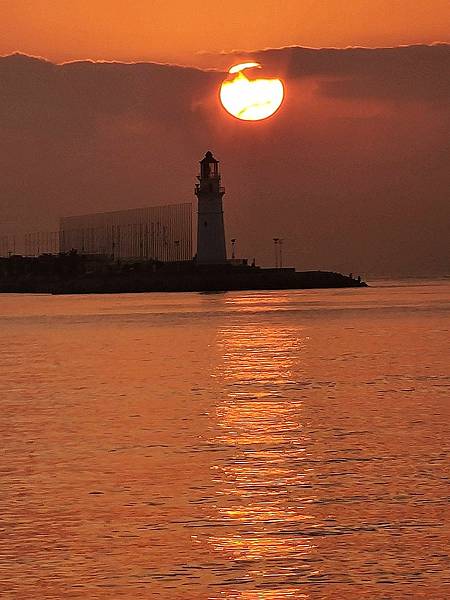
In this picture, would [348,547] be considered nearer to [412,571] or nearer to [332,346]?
[412,571]

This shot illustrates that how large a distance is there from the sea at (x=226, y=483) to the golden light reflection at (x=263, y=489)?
4cm

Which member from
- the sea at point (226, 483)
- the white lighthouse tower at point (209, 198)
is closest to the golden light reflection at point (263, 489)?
the sea at point (226, 483)

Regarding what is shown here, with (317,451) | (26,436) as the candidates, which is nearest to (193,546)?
(317,451)

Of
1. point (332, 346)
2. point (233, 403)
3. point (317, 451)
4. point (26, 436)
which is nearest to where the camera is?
point (317, 451)

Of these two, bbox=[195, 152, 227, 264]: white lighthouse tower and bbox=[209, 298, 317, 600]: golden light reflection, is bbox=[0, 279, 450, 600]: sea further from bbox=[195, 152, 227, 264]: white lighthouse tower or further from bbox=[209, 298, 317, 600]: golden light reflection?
bbox=[195, 152, 227, 264]: white lighthouse tower

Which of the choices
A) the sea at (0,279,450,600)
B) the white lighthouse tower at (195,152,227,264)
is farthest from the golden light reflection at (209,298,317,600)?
the white lighthouse tower at (195,152,227,264)

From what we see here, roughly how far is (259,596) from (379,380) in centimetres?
2777

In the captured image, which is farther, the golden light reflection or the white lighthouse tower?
the white lighthouse tower

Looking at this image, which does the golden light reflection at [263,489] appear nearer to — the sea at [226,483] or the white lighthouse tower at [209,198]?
the sea at [226,483]

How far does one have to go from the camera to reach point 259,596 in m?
13.6

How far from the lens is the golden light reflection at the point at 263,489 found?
48.4 feet

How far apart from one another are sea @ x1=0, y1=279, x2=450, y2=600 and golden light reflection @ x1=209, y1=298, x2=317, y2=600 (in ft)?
0.14

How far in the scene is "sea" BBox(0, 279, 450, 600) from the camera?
14.6 metres

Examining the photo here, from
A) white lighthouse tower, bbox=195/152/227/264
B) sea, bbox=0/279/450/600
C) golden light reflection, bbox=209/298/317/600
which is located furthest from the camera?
white lighthouse tower, bbox=195/152/227/264
